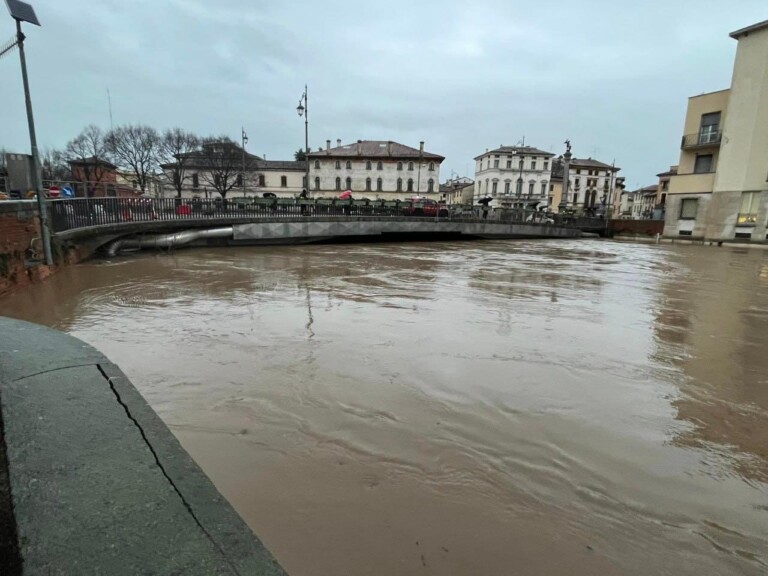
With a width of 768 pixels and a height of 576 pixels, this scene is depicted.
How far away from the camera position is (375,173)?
74625 millimetres

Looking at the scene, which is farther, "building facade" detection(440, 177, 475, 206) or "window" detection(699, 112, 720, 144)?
"building facade" detection(440, 177, 475, 206)

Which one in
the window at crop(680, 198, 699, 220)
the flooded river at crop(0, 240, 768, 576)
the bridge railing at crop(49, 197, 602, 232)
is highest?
the window at crop(680, 198, 699, 220)

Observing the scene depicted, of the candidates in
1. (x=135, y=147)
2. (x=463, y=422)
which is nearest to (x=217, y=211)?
(x=463, y=422)

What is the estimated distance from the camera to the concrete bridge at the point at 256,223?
50.3ft

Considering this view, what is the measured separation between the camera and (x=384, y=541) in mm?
2715

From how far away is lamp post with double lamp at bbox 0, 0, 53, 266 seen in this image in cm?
962

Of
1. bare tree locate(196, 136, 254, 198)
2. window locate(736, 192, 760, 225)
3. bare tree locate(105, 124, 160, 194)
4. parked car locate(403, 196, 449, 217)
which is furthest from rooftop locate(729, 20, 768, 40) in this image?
bare tree locate(105, 124, 160, 194)

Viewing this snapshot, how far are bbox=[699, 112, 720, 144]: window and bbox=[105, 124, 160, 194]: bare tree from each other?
2194 inches

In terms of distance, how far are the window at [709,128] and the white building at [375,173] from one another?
4156cm

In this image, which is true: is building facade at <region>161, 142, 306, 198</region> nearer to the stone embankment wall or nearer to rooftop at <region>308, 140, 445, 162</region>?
rooftop at <region>308, 140, 445, 162</region>

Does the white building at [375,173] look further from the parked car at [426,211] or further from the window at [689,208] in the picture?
the parked car at [426,211]

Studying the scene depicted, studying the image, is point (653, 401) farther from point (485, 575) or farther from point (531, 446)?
point (485, 575)

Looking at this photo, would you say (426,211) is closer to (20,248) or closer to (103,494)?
(20,248)

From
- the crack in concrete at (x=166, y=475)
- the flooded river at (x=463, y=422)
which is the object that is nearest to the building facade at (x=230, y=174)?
the flooded river at (x=463, y=422)
